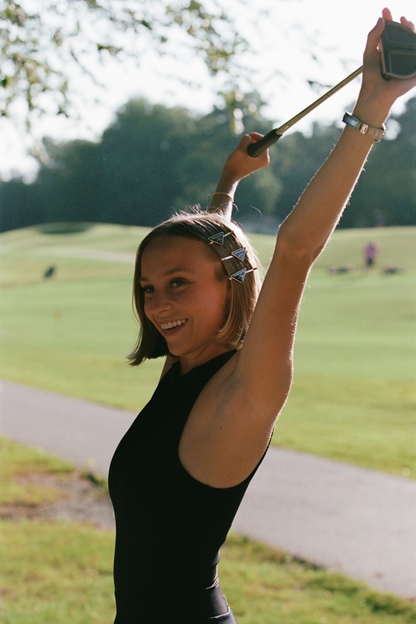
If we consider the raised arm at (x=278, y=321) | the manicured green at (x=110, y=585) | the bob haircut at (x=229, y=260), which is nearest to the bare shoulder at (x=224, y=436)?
the raised arm at (x=278, y=321)

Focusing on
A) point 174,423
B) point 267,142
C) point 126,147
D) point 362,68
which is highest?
point 126,147

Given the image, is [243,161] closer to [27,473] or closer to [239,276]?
[239,276]

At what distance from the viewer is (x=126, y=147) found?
204ft

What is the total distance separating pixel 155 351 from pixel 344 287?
2683 cm

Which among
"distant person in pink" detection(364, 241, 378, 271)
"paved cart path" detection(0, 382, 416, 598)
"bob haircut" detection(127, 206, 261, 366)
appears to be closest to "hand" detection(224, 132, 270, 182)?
"bob haircut" detection(127, 206, 261, 366)

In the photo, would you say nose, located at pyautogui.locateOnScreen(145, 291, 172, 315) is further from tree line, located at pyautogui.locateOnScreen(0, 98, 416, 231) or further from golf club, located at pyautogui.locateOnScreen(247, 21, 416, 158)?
tree line, located at pyautogui.locateOnScreen(0, 98, 416, 231)

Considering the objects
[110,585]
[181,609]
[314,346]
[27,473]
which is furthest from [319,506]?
[314,346]

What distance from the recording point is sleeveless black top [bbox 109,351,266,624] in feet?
5.13

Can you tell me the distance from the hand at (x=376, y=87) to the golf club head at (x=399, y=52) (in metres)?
0.02

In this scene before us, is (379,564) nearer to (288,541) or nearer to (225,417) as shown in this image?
(288,541)

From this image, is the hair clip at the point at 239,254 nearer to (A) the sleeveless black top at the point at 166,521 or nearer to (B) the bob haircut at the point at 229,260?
(B) the bob haircut at the point at 229,260

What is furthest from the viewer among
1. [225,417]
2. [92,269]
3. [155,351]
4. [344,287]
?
[92,269]

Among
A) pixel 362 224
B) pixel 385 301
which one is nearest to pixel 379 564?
pixel 385 301

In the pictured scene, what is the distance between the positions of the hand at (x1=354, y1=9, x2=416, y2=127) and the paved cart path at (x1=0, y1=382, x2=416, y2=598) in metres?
3.37
